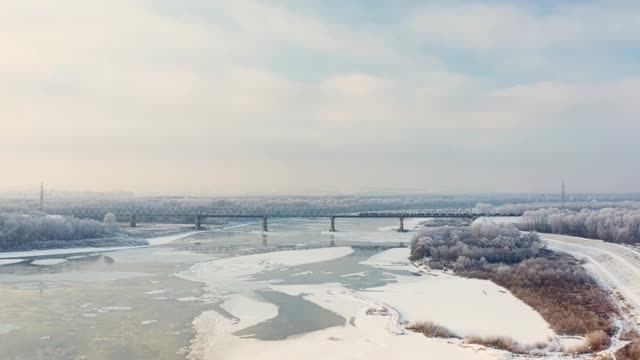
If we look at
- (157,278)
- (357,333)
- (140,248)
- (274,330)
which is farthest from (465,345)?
(140,248)

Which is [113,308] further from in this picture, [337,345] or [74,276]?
[74,276]

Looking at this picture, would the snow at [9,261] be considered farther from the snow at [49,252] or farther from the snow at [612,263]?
the snow at [612,263]

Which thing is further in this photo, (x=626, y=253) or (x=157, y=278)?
(x=626, y=253)

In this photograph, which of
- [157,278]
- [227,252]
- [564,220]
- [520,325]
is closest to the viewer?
[520,325]

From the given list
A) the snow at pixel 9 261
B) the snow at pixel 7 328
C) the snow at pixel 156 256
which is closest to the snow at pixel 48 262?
the snow at pixel 9 261

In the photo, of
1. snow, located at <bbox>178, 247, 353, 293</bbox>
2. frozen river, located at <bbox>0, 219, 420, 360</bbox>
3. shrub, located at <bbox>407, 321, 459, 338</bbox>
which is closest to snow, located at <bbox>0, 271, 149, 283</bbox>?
frozen river, located at <bbox>0, 219, 420, 360</bbox>

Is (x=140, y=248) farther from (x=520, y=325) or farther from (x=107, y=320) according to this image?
(x=520, y=325)

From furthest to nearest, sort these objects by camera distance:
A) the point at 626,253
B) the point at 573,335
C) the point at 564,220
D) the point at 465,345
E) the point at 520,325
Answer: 1. the point at 564,220
2. the point at 626,253
3. the point at 520,325
4. the point at 573,335
5. the point at 465,345
